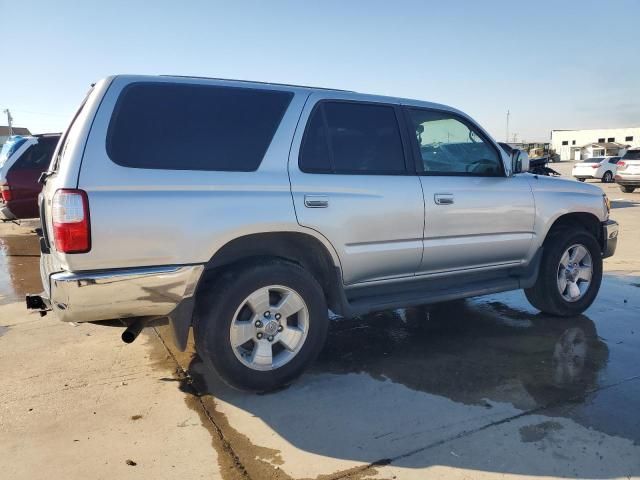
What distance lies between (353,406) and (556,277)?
8.77 feet

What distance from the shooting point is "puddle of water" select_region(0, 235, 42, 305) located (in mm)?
6338

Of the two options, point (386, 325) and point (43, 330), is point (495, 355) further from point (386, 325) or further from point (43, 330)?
point (43, 330)

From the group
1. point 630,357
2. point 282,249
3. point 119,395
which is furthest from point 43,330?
point 630,357

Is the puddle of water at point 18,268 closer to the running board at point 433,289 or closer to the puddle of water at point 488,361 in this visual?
the puddle of water at point 488,361

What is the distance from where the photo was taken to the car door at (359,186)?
354 cm

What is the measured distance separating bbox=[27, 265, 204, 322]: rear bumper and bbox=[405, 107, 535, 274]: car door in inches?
76.1

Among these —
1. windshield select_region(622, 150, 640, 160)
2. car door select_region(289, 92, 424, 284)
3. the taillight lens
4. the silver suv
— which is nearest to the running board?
the silver suv

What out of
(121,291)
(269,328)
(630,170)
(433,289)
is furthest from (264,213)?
(630,170)

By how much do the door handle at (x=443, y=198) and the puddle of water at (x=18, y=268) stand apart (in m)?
4.86

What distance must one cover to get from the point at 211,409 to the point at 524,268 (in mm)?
3090

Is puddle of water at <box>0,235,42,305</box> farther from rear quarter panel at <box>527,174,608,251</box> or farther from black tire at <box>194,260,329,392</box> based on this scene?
rear quarter panel at <box>527,174,608,251</box>

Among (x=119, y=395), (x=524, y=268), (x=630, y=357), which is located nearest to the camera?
(x=119, y=395)

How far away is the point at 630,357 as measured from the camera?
4.04 meters

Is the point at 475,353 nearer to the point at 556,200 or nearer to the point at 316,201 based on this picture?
the point at 556,200
